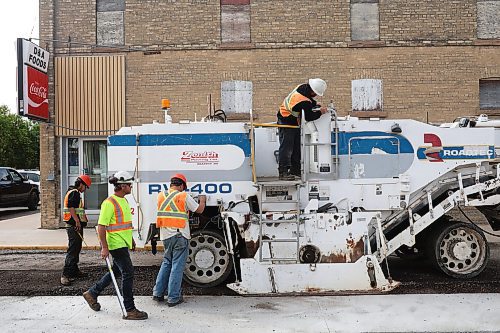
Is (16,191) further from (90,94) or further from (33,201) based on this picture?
(90,94)

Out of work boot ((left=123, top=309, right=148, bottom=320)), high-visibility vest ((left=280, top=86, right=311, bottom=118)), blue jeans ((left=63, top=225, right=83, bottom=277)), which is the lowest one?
work boot ((left=123, top=309, right=148, bottom=320))

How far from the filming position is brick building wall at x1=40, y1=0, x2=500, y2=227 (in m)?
14.0

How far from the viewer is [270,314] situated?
21.2 feet

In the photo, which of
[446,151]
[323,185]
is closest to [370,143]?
[323,185]

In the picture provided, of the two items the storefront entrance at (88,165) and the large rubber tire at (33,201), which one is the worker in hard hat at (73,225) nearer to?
the storefront entrance at (88,165)

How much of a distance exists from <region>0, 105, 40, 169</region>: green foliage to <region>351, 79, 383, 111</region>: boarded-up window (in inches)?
1110

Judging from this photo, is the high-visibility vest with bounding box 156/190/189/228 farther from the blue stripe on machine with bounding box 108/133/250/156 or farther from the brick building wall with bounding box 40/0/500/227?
the brick building wall with bounding box 40/0/500/227

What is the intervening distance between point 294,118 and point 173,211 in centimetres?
228

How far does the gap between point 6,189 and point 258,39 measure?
1039cm

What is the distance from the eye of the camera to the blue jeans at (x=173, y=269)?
684 cm

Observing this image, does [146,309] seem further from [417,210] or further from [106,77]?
[106,77]

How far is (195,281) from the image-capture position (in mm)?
7730

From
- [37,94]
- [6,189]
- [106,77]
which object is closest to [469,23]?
[106,77]

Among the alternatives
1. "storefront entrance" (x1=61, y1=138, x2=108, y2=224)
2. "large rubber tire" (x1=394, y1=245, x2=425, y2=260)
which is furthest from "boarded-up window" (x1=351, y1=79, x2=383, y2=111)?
"storefront entrance" (x1=61, y1=138, x2=108, y2=224)
